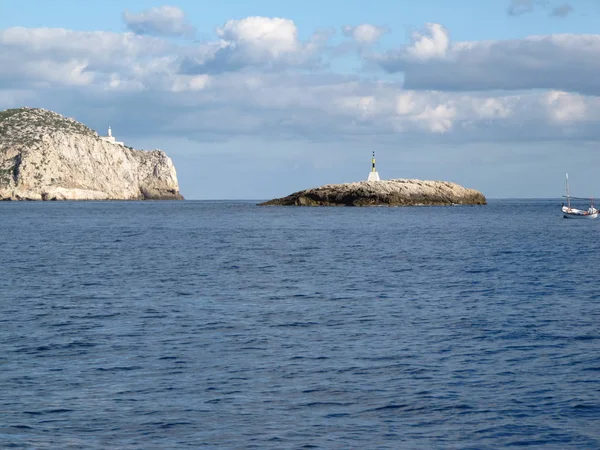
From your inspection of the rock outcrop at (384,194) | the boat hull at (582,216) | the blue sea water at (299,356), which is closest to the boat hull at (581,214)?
the boat hull at (582,216)

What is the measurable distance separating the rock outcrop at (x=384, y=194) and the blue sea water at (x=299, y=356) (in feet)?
393

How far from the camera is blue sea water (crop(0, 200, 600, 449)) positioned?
17422 millimetres

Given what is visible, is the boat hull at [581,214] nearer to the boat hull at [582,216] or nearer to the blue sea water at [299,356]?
the boat hull at [582,216]

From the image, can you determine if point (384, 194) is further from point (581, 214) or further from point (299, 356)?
point (299, 356)

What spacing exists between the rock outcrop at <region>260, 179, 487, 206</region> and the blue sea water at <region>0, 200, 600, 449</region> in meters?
120

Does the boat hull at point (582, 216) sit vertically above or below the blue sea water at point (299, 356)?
above

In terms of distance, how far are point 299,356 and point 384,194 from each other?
148944mm

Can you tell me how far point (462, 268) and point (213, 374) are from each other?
106ft

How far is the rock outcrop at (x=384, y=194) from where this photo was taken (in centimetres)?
17150

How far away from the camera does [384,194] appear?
17175 cm

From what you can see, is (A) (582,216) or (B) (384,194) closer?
(A) (582,216)

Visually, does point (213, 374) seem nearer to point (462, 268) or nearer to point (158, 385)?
point (158, 385)

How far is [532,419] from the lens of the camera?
59.7 ft

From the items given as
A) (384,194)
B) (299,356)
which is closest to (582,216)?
(384,194)
